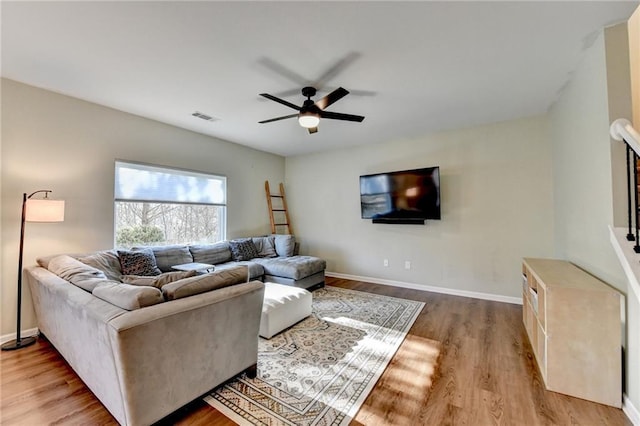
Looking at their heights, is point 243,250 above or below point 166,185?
below

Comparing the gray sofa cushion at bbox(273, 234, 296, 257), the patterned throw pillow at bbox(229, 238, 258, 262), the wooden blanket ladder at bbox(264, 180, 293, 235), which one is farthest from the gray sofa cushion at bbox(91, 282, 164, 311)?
the wooden blanket ladder at bbox(264, 180, 293, 235)

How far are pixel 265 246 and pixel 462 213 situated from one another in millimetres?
3391

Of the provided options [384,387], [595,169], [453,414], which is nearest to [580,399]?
[453,414]

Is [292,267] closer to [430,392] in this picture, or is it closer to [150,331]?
[430,392]

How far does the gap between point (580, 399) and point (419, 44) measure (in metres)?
2.83

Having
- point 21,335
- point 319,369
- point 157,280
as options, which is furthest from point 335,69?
point 21,335

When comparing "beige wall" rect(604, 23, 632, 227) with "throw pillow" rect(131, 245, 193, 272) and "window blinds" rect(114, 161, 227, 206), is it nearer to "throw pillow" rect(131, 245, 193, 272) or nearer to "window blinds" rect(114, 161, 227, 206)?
"throw pillow" rect(131, 245, 193, 272)

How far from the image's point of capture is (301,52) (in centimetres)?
217

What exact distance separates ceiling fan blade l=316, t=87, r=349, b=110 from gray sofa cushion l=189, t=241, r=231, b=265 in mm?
2821

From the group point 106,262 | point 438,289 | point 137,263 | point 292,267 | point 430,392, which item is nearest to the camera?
point 430,392

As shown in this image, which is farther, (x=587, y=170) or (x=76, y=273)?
(x=587, y=170)

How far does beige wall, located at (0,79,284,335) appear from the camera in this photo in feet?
8.59

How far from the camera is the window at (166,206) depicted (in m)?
3.53

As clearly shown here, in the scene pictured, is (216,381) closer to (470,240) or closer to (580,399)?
(580,399)
